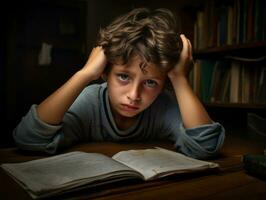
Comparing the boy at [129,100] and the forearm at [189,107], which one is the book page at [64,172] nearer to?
the boy at [129,100]

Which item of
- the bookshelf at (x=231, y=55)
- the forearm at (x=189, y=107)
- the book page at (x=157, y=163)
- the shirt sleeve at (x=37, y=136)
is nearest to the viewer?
the book page at (x=157, y=163)

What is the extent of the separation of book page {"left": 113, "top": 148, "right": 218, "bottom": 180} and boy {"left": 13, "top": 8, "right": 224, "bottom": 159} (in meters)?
0.14

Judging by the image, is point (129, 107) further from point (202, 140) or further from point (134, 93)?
point (202, 140)

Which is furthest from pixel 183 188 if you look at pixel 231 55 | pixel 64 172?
pixel 231 55

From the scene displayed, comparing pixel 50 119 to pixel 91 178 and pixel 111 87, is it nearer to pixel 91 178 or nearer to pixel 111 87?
pixel 111 87

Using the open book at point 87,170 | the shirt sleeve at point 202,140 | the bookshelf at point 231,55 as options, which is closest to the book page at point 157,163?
the open book at point 87,170

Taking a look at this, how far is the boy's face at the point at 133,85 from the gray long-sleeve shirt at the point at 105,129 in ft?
0.33

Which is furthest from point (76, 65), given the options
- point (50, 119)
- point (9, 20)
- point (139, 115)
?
point (50, 119)

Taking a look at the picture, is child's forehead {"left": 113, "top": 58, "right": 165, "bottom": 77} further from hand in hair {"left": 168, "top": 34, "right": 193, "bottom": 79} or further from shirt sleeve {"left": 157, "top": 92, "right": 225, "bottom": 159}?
shirt sleeve {"left": 157, "top": 92, "right": 225, "bottom": 159}

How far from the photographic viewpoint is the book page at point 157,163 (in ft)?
2.13

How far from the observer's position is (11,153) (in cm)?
87

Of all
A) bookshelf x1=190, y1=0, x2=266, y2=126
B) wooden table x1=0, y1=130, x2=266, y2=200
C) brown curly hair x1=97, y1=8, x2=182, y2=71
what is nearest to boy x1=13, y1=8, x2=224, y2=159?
brown curly hair x1=97, y1=8, x2=182, y2=71

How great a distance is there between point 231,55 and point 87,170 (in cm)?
142

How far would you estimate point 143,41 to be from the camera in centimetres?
95
